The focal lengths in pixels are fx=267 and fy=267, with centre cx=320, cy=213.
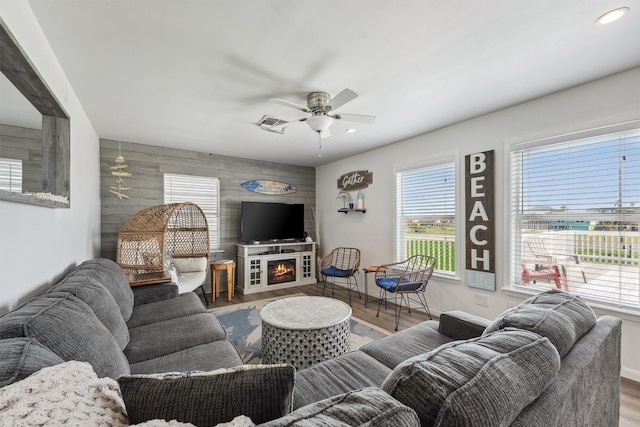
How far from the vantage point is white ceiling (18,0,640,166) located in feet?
4.77

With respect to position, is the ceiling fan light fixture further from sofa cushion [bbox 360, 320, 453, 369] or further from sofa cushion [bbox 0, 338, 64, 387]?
sofa cushion [bbox 0, 338, 64, 387]

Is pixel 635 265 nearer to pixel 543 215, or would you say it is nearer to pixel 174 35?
pixel 543 215

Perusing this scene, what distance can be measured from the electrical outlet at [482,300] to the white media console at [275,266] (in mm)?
2931

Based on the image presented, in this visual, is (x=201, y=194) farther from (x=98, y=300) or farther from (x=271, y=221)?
(x=98, y=300)

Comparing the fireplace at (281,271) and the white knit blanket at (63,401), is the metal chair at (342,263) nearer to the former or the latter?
the fireplace at (281,271)

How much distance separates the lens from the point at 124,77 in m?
2.11

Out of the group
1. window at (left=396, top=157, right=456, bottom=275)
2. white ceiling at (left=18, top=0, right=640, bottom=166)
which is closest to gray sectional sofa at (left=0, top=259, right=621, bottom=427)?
white ceiling at (left=18, top=0, right=640, bottom=166)

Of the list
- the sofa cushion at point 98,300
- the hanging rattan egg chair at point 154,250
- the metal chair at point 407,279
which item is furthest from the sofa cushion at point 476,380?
the hanging rattan egg chair at point 154,250

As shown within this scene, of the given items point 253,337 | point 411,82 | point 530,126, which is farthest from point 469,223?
point 253,337

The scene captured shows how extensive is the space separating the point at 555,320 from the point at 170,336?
6.88ft

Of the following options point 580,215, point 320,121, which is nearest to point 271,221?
point 320,121

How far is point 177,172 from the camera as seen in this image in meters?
4.22

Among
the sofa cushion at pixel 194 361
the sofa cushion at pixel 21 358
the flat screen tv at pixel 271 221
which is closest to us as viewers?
the sofa cushion at pixel 21 358

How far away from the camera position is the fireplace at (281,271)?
4.74m
